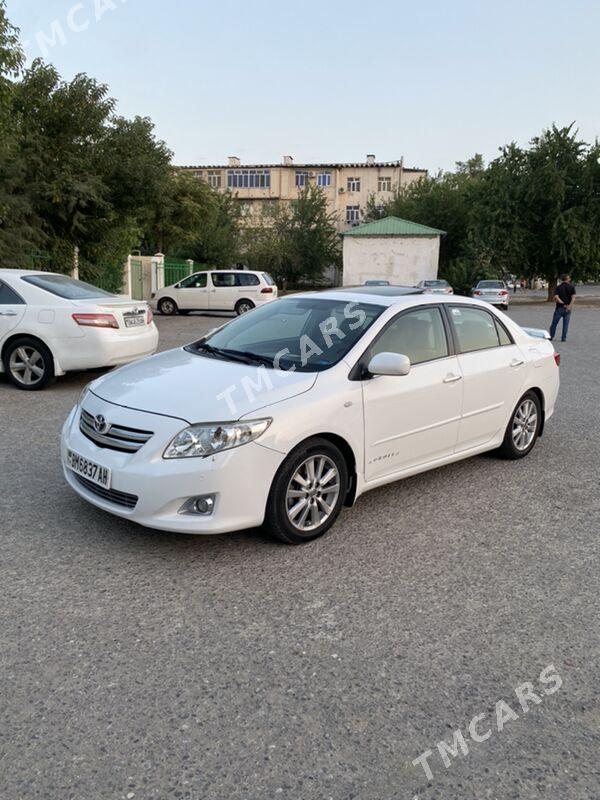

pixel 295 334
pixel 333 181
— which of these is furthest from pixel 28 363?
pixel 333 181

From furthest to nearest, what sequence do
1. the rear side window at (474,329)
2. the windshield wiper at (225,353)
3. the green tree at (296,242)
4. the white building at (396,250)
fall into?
the green tree at (296,242)
the white building at (396,250)
the rear side window at (474,329)
the windshield wiper at (225,353)

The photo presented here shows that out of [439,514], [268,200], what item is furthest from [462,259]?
[439,514]

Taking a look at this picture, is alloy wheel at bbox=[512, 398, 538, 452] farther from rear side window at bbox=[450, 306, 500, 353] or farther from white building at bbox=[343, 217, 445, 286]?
white building at bbox=[343, 217, 445, 286]

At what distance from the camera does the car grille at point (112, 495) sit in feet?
12.3

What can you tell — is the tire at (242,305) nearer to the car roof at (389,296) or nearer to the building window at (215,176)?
the car roof at (389,296)

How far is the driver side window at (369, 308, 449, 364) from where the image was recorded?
15.4ft

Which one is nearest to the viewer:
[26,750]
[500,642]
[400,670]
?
[26,750]

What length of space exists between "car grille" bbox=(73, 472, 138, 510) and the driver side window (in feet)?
5.96

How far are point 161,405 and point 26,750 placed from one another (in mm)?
1962

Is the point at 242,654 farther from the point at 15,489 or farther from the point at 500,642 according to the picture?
the point at 15,489

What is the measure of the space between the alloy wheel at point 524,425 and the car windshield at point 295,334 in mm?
1802

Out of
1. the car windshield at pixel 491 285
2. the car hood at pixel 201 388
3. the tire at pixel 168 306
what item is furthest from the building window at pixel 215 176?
the car hood at pixel 201 388

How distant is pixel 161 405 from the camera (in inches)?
154

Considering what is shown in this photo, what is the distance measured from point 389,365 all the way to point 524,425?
2.24 meters
